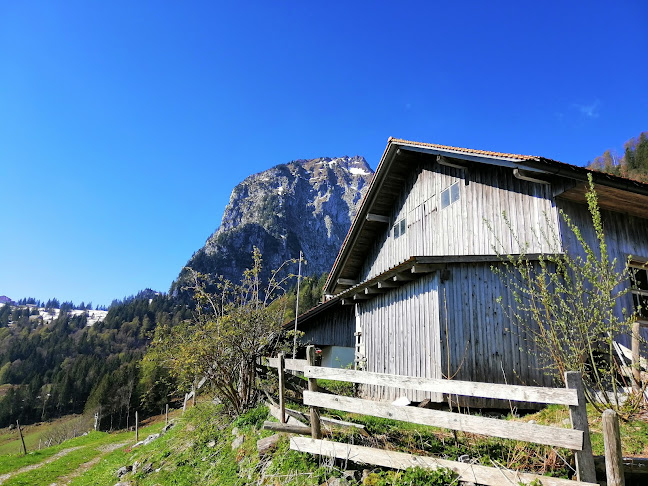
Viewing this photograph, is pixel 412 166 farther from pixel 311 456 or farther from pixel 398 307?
pixel 311 456

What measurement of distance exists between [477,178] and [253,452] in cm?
918

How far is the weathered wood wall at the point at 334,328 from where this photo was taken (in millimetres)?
23219

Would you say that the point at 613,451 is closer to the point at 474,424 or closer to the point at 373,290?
the point at 474,424

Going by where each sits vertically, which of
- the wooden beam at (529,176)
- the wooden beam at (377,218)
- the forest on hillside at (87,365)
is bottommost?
the forest on hillside at (87,365)

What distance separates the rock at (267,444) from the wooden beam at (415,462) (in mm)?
1157

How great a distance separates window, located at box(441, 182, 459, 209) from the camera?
41.7 feet

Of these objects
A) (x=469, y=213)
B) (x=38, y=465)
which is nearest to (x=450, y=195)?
(x=469, y=213)

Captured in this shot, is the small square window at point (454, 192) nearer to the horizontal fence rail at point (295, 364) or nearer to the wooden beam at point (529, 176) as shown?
the wooden beam at point (529, 176)

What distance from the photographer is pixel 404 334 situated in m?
11.8

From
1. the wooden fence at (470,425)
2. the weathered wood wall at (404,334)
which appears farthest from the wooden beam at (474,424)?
the weathered wood wall at (404,334)

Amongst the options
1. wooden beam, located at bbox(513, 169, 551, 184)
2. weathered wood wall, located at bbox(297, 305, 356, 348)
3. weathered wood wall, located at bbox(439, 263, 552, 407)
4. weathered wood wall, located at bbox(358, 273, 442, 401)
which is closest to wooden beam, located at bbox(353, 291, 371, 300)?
weathered wood wall, located at bbox(358, 273, 442, 401)

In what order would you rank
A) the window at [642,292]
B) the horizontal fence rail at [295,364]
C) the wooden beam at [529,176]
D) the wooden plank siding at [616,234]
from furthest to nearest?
the window at [642,292], the wooden beam at [529,176], the wooden plank siding at [616,234], the horizontal fence rail at [295,364]

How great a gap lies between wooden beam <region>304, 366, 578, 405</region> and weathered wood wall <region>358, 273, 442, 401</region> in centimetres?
436

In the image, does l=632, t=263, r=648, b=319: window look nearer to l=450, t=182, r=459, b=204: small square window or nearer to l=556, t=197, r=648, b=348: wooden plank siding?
l=556, t=197, r=648, b=348: wooden plank siding
